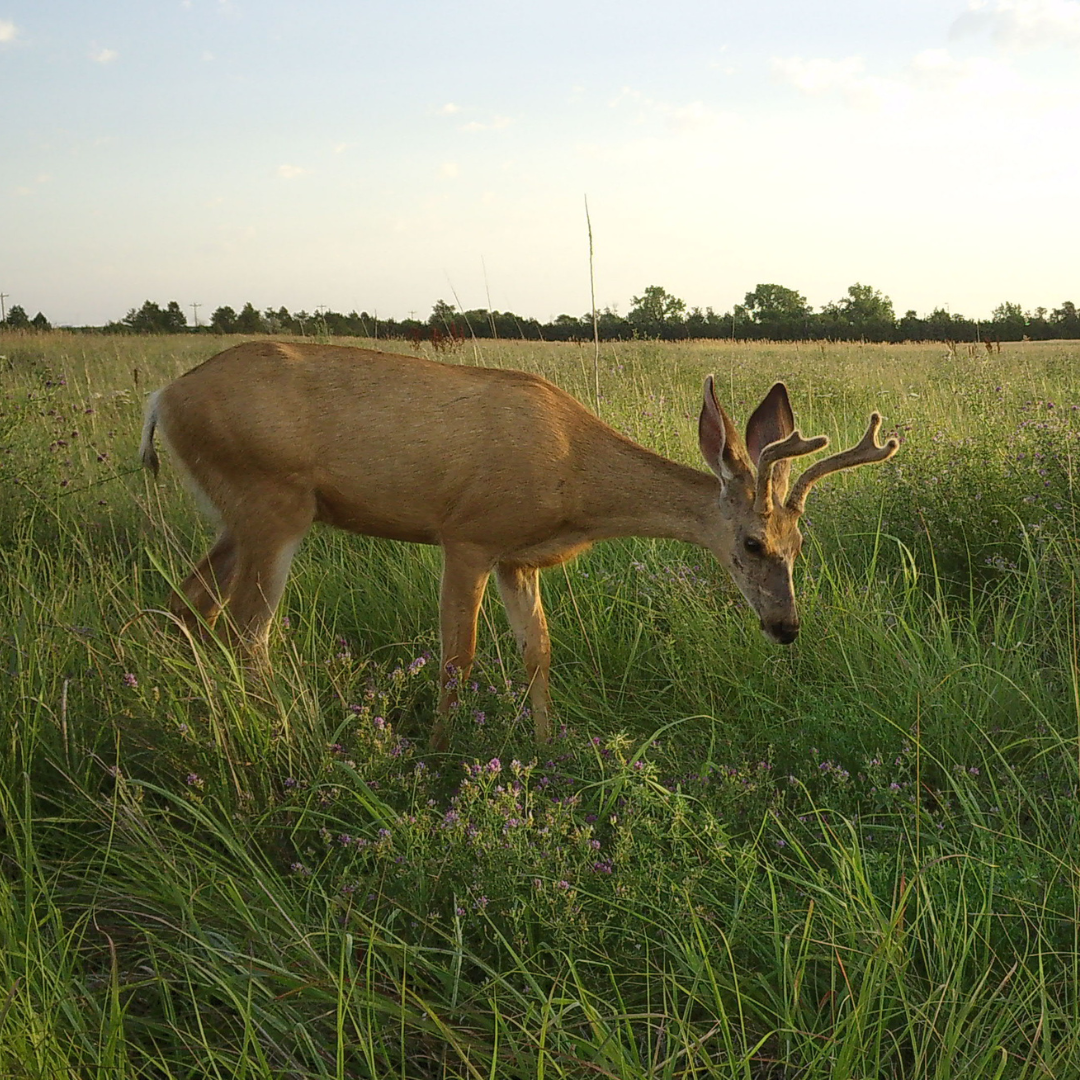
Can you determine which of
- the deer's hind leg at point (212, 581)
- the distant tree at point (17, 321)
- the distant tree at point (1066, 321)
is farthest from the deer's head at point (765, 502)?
the distant tree at point (1066, 321)

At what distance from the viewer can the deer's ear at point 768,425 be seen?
4.29 m

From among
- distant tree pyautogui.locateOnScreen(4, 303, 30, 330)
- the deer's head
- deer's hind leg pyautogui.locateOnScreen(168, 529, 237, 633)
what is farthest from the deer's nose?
distant tree pyautogui.locateOnScreen(4, 303, 30, 330)

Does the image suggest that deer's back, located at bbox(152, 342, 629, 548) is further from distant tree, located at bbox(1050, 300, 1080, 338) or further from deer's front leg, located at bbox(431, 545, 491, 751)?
distant tree, located at bbox(1050, 300, 1080, 338)

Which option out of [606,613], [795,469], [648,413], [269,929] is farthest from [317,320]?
[269,929]

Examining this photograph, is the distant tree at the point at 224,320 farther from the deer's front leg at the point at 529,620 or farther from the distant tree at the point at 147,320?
the deer's front leg at the point at 529,620

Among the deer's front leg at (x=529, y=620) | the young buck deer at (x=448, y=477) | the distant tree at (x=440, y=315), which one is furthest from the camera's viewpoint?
the distant tree at (x=440, y=315)

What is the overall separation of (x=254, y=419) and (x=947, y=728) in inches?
112

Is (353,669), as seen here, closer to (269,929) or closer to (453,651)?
(453,651)

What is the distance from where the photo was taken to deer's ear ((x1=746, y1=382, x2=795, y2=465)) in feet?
14.1

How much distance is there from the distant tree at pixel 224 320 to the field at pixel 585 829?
29233mm

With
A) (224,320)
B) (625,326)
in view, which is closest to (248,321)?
(224,320)

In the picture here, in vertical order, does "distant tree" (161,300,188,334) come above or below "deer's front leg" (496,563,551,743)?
above

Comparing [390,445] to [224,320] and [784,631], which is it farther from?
[224,320]

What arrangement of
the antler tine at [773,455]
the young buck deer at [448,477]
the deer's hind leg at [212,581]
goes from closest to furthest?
the antler tine at [773,455] → the young buck deer at [448,477] → the deer's hind leg at [212,581]
